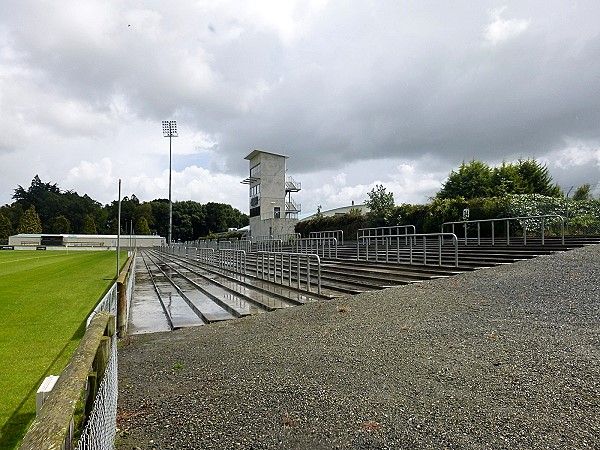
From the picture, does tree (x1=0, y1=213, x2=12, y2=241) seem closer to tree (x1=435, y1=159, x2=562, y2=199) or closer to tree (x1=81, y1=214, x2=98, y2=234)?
tree (x1=81, y1=214, x2=98, y2=234)

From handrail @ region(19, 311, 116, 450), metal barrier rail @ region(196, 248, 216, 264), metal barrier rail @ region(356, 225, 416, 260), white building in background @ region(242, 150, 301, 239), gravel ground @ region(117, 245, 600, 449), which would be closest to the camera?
handrail @ region(19, 311, 116, 450)

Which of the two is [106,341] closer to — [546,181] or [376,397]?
[376,397]

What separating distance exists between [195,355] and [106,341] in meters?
2.17

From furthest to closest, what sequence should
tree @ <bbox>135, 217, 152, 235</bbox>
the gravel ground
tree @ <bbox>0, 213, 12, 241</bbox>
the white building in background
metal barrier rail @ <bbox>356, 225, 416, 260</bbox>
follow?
tree @ <bbox>135, 217, 152, 235</bbox> → tree @ <bbox>0, 213, 12, 241</bbox> → the white building in background → metal barrier rail @ <bbox>356, 225, 416, 260</bbox> → the gravel ground

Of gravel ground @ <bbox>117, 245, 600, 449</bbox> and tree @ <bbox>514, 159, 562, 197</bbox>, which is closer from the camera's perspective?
gravel ground @ <bbox>117, 245, 600, 449</bbox>

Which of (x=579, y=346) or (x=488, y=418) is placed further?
(x=579, y=346)

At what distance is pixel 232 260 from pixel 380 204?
46.1ft

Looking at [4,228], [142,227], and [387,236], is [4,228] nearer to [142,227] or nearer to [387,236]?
[142,227]

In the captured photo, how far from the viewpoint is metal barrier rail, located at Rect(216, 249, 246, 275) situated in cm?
1591

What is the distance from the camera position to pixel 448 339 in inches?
212

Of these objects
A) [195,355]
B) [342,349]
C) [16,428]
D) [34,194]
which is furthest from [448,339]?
[34,194]

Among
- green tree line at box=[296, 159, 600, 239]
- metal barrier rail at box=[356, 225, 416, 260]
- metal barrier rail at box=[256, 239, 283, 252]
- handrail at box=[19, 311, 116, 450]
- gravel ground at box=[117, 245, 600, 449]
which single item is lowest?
gravel ground at box=[117, 245, 600, 449]

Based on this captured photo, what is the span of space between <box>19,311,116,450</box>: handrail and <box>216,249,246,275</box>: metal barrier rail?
11443mm

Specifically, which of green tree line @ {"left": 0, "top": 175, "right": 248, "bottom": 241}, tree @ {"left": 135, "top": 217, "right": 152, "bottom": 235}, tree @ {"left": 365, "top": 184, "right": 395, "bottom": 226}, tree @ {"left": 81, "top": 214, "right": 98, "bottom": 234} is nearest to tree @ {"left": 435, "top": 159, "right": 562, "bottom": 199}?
tree @ {"left": 365, "top": 184, "right": 395, "bottom": 226}
